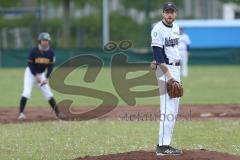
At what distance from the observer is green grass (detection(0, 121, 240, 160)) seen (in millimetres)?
10752

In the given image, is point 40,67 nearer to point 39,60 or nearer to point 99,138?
point 39,60

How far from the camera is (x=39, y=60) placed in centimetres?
1558

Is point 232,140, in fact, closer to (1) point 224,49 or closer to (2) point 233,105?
(2) point 233,105

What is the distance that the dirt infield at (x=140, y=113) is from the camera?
51.5ft

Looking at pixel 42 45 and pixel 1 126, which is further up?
pixel 42 45

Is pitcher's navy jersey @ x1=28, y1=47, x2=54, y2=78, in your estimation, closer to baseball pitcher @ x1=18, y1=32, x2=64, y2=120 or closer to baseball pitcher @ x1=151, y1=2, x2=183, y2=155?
baseball pitcher @ x1=18, y1=32, x2=64, y2=120

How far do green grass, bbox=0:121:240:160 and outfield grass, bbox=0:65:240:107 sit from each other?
18.1ft

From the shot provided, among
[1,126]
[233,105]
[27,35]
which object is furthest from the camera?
[27,35]

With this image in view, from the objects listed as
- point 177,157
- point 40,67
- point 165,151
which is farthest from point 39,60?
point 177,157

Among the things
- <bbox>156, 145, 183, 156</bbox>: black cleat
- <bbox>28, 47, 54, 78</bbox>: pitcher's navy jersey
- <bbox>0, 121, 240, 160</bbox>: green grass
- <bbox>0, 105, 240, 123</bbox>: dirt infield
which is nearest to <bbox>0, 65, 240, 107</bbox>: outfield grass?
<bbox>0, 105, 240, 123</bbox>: dirt infield

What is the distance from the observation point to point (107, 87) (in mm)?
24531

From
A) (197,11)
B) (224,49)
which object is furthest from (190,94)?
(197,11)

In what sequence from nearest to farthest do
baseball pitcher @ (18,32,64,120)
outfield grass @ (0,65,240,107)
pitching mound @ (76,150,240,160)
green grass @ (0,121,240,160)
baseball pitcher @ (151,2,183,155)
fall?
pitching mound @ (76,150,240,160) → baseball pitcher @ (151,2,183,155) → green grass @ (0,121,240,160) → baseball pitcher @ (18,32,64,120) → outfield grass @ (0,65,240,107)

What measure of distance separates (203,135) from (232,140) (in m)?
0.84
